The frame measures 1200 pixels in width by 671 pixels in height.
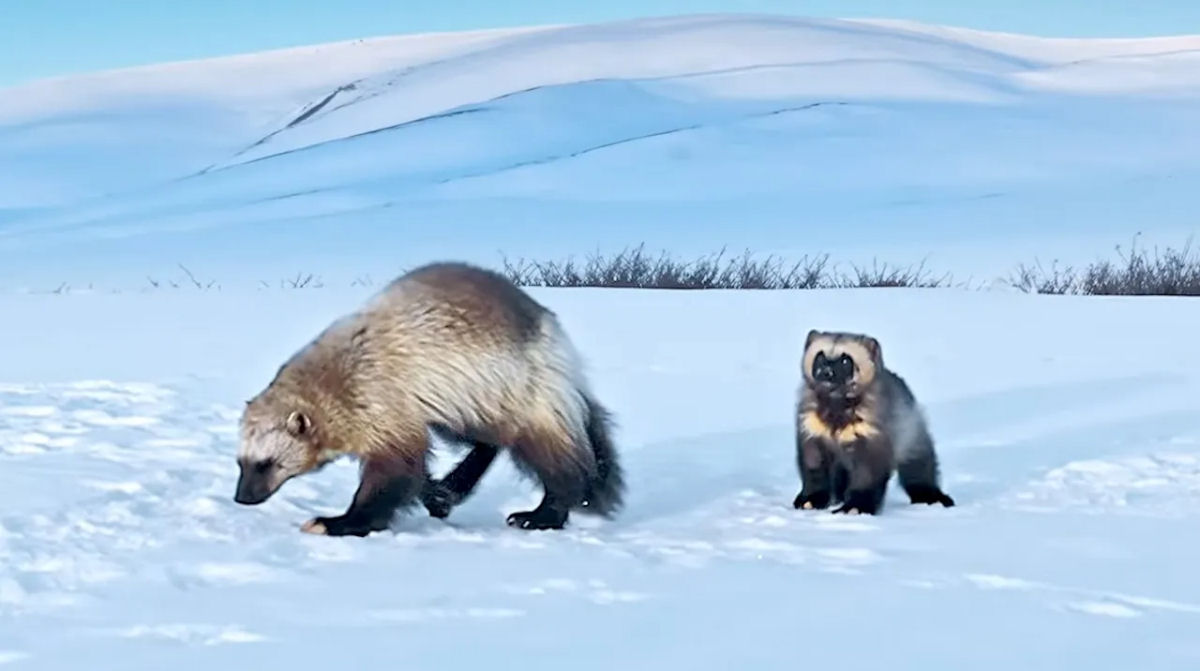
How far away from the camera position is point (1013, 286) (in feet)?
41.6

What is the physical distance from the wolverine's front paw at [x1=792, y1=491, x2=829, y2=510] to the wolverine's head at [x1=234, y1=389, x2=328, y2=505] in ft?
5.26

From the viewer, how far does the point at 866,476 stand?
16.8 ft

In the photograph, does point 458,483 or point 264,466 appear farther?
point 458,483

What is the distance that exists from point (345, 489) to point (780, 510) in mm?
1534

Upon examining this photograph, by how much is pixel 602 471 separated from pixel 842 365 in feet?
2.87

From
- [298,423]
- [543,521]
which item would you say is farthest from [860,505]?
[298,423]

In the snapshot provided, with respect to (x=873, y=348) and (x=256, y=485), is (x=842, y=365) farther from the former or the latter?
(x=256, y=485)

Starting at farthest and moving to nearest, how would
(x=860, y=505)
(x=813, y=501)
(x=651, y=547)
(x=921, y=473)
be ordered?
(x=921, y=473)
(x=813, y=501)
(x=860, y=505)
(x=651, y=547)

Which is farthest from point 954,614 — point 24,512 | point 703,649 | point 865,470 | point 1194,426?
point 1194,426

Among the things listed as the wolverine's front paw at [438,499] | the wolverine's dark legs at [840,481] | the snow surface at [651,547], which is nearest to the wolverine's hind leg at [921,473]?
the snow surface at [651,547]

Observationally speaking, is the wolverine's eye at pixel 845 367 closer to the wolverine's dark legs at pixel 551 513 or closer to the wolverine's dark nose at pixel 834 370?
the wolverine's dark nose at pixel 834 370

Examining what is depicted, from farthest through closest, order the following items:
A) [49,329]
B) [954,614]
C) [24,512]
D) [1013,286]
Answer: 1. [1013,286]
2. [49,329]
3. [24,512]
4. [954,614]

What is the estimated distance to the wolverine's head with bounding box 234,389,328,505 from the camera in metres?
4.65

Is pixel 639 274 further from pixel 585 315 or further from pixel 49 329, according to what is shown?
pixel 49 329
